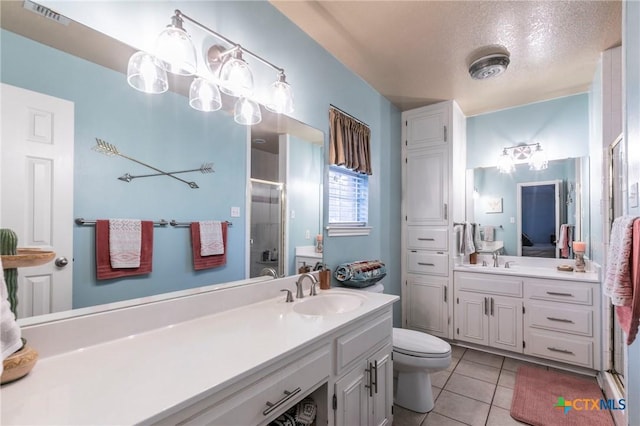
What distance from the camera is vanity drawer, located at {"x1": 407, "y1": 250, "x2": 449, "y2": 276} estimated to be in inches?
120

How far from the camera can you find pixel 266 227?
1.74m

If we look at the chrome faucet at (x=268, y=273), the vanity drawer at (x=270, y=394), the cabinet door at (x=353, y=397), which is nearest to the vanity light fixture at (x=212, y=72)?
the chrome faucet at (x=268, y=273)

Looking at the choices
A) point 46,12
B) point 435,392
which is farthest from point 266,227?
point 435,392

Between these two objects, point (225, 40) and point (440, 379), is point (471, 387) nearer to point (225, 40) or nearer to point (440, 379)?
point (440, 379)

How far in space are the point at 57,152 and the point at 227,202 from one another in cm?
68

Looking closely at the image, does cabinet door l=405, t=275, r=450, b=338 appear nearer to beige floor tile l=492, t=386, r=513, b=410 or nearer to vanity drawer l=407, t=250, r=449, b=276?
vanity drawer l=407, t=250, r=449, b=276

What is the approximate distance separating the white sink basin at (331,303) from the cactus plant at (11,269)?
1.14m

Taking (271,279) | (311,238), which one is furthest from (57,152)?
(311,238)

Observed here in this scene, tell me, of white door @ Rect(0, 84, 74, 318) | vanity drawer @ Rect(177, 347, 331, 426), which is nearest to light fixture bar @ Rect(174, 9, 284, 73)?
Answer: white door @ Rect(0, 84, 74, 318)

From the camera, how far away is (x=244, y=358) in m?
0.92

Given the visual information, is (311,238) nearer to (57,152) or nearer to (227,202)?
(227,202)

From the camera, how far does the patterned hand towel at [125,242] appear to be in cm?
110

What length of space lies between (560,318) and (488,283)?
58cm

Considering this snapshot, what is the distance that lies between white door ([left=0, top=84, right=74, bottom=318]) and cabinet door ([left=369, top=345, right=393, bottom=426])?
1370mm
